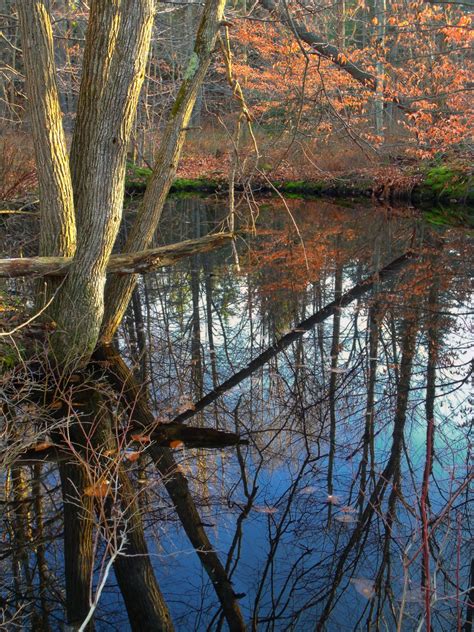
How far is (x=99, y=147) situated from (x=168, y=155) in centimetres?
113

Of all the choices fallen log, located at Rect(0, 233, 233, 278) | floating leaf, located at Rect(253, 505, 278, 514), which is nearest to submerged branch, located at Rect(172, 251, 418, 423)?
fallen log, located at Rect(0, 233, 233, 278)

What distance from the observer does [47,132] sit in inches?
237

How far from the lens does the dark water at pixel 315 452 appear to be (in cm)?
364

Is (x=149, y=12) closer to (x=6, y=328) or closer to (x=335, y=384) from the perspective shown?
(x=6, y=328)

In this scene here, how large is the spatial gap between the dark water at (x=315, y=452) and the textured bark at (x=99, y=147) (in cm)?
112

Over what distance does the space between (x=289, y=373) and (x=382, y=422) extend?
1473 mm

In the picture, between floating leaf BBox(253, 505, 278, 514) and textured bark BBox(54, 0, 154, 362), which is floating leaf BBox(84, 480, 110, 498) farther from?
textured bark BBox(54, 0, 154, 362)

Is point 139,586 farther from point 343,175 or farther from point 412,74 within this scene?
point 343,175

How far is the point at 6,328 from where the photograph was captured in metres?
6.43

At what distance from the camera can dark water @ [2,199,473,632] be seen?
3645mm

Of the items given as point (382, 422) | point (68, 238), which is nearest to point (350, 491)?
point (382, 422)

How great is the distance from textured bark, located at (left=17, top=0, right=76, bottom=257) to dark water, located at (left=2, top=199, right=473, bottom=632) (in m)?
1.74

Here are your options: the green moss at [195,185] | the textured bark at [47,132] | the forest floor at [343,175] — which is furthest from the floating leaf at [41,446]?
the green moss at [195,185]

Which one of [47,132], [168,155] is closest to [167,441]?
[47,132]
